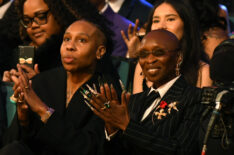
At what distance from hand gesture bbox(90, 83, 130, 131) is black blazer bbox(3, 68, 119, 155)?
19 centimetres

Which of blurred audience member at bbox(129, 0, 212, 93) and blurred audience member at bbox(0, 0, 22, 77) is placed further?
blurred audience member at bbox(0, 0, 22, 77)

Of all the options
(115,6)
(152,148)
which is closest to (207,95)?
(152,148)

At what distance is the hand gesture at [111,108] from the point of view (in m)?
2.36

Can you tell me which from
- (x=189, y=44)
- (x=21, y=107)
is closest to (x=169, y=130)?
(x=189, y=44)

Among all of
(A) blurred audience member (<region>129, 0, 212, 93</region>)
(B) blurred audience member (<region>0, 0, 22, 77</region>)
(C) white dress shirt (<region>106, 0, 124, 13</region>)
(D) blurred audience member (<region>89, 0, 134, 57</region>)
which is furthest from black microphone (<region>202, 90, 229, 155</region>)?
(C) white dress shirt (<region>106, 0, 124, 13</region>)

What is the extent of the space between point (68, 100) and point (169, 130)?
890mm

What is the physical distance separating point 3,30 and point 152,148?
2.46 meters

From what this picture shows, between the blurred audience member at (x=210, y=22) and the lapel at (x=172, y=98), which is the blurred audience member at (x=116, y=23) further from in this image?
the lapel at (x=172, y=98)

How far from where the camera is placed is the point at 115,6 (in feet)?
15.8

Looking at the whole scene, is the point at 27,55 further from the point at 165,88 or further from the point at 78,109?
the point at 165,88

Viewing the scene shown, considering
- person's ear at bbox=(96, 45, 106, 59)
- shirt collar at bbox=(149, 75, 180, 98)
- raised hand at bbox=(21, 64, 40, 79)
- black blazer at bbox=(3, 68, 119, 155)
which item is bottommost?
black blazer at bbox=(3, 68, 119, 155)

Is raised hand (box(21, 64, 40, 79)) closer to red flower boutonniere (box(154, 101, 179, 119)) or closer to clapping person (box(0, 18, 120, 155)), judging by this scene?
clapping person (box(0, 18, 120, 155))

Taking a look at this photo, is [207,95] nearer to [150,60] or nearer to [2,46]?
[150,60]

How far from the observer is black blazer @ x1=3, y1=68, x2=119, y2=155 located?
278 centimetres
